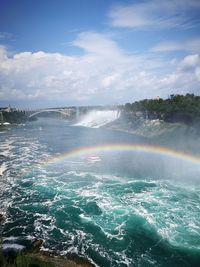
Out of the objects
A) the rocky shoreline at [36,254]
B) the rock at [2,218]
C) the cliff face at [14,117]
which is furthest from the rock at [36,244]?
the cliff face at [14,117]

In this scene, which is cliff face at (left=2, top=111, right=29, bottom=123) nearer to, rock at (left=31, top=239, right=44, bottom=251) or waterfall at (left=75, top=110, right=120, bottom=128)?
waterfall at (left=75, top=110, right=120, bottom=128)

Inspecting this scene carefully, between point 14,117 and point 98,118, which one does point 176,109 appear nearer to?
point 98,118

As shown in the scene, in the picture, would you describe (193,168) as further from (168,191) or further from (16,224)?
(16,224)

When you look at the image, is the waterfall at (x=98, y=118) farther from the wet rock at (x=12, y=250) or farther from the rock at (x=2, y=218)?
the wet rock at (x=12, y=250)

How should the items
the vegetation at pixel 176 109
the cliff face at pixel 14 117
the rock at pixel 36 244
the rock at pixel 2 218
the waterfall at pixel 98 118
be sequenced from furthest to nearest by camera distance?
the cliff face at pixel 14 117
the waterfall at pixel 98 118
the vegetation at pixel 176 109
the rock at pixel 2 218
the rock at pixel 36 244

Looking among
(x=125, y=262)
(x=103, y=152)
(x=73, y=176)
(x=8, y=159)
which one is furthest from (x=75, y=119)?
(x=125, y=262)

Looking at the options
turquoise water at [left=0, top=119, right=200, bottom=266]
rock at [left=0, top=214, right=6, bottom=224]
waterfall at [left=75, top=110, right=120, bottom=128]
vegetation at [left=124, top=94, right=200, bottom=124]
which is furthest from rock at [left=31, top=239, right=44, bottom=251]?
waterfall at [left=75, top=110, right=120, bottom=128]
